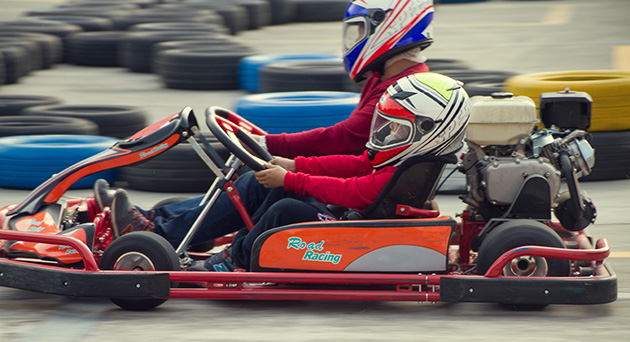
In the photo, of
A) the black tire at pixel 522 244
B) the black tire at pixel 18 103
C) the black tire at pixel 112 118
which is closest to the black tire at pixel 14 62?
the black tire at pixel 18 103

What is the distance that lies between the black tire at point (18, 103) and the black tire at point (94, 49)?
4.11 m

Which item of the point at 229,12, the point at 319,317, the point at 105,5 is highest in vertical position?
the point at 105,5

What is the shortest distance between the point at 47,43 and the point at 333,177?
28.5 feet

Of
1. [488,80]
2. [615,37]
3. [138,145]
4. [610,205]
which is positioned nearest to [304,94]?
[488,80]

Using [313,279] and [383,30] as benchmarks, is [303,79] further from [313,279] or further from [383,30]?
[313,279]

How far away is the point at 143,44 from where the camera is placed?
37.2 ft

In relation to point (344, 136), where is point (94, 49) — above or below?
below

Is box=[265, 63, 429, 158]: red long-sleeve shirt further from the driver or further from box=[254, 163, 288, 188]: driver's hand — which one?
box=[254, 163, 288, 188]: driver's hand

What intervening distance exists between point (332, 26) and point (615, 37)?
16.6 ft

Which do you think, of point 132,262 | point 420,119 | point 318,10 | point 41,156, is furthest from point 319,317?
point 318,10

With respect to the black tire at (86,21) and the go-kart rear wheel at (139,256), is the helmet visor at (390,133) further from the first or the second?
the black tire at (86,21)

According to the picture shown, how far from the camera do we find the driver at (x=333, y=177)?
3740mm

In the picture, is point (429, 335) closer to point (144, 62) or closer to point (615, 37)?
point (144, 62)

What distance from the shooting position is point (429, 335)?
3.52 metres
